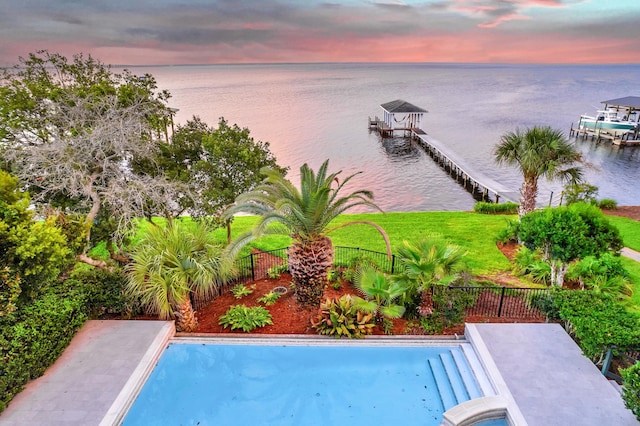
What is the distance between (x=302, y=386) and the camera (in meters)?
8.32

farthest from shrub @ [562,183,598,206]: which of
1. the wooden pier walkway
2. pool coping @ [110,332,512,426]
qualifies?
pool coping @ [110,332,512,426]

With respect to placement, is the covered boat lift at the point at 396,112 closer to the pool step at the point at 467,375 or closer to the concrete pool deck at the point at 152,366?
the concrete pool deck at the point at 152,366

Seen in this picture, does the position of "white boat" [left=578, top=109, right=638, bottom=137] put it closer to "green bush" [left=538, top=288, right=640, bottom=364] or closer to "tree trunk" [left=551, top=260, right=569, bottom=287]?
"tree trunk" [left=551, top=260, right=569, bottom=287]

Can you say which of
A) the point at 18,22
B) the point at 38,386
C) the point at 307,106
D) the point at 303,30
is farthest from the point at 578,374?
the point at 303,30

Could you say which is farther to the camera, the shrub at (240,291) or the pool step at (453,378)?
the shrub at (240,291)

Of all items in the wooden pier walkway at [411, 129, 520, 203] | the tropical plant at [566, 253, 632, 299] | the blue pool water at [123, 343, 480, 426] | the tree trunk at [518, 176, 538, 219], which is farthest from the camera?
the wooden pier walkway at [411, 129, 520, 203]

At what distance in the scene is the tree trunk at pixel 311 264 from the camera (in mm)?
9930

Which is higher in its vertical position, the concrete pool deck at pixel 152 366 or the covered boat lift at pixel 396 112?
the covered boat lift at pixel 396 112

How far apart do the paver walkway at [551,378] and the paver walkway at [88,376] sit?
8032 mm

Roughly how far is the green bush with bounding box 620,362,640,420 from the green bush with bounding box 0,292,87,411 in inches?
438

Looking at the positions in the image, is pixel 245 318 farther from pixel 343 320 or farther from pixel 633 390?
pixel 633 390

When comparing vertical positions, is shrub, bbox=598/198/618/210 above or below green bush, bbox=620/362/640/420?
below

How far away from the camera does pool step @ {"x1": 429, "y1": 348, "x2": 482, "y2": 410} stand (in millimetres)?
7916

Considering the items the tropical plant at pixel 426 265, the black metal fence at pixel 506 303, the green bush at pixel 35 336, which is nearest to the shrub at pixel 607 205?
the black metal fence at pixel 506 303
